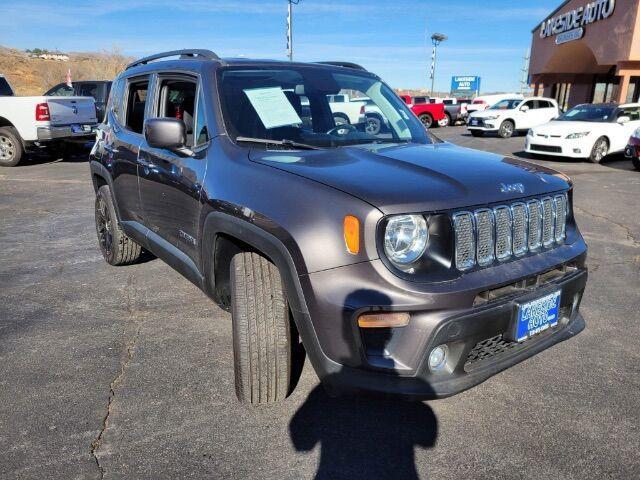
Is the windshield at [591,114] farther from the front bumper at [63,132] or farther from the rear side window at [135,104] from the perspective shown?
the rear side window at [135,104]

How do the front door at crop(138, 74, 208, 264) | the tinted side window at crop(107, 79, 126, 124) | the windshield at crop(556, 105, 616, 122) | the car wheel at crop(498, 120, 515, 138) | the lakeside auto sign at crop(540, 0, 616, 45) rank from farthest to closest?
the lakeside auto sign at crop(540, 0, 616, 45) < the car wheel at crop(498, 120, 515, 138) < the windshield at crop(556, 105, 616, 122) < the tinted side window at crop(107, 79, 126, 124) < the front door at crop(138, 74, 208, 264)

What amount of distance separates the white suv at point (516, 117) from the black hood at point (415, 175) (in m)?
18.3

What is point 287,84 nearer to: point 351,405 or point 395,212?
point 395,212

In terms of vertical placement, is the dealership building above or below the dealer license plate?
above

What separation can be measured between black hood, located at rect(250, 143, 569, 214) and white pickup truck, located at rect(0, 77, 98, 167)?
1039cm

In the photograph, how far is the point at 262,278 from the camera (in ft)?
8.19

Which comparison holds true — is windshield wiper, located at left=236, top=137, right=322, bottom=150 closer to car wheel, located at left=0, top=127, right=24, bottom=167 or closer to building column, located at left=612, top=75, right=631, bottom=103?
car wheel, located at left=0, top=127, right=24, bottom=167

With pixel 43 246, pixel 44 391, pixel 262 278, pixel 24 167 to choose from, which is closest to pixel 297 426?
pixel 262 278

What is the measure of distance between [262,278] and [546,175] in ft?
5.42

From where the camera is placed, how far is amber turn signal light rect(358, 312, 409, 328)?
2.06 meters

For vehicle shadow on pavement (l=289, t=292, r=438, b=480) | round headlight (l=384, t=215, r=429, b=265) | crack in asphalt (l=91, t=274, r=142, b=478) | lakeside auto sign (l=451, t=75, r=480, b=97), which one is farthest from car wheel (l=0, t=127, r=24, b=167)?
lakeside auto sign (l=451, t=75, r=480, b=97)

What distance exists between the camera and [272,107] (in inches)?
123

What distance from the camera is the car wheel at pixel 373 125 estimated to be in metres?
3.45

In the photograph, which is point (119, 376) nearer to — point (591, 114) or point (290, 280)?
point (290, 280)
